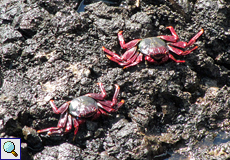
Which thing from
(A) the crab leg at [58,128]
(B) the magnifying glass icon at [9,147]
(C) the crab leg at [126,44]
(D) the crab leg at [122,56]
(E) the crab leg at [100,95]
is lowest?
(B) the magnifying glass icon at [9,147]

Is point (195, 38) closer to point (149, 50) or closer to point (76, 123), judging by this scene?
point (149, 50)

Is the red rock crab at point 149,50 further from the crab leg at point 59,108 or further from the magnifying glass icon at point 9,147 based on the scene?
the magnifying glass icon at point 9,147

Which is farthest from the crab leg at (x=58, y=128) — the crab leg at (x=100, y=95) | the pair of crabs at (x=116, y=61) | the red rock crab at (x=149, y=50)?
the red rock crab at (x=149, y=50)

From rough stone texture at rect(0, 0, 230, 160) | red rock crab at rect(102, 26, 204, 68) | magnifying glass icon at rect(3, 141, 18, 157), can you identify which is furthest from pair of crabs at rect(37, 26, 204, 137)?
magnifying glass icon at rect(3, 141, 18, 157)

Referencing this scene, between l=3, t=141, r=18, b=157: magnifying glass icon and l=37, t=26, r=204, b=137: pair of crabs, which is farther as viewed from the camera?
l=37, t=26, r=204, b=137: pair of crabs

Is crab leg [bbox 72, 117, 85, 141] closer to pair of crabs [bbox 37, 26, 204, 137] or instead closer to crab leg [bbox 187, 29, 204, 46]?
pair of crabs [bbox 37, 26, 204, 137]

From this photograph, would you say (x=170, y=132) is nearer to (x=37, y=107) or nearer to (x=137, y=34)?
(x=137, y=34)
